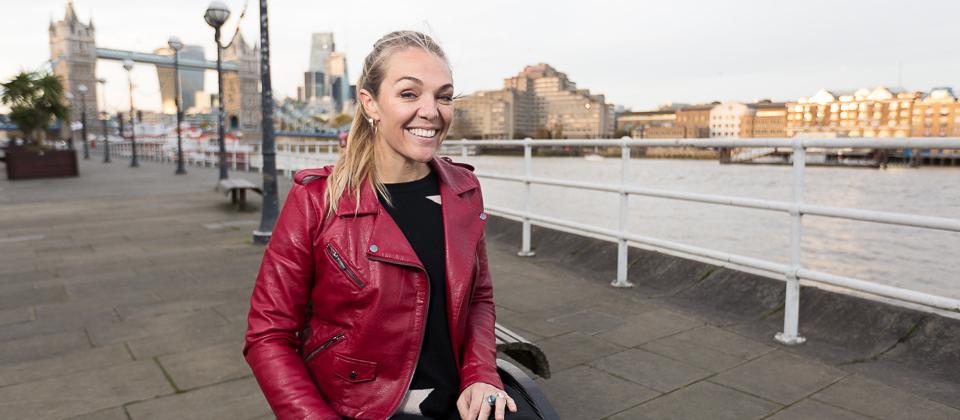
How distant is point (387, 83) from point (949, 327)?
2958 millimetres

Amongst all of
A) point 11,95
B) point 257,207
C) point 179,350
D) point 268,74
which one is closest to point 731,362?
point 179,350

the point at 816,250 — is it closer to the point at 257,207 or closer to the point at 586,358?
the point at 257,207

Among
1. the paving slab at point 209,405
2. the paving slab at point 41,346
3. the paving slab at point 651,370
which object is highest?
the paving slab at point 651,370

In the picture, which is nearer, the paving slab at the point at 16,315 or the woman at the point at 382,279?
the woman at the point at 382,279

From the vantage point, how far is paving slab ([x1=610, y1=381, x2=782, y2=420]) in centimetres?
250

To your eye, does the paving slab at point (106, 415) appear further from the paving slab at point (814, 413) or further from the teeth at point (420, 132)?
the paving slab at point (814, 413)

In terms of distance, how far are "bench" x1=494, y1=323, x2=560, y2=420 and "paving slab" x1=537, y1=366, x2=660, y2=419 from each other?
61cm

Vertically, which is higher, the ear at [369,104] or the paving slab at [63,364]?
the ear at [369,104]

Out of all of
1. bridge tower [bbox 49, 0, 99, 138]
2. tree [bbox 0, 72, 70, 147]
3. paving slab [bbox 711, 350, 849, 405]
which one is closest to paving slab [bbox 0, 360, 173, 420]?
paving slab [bbox 711, 350, 849, 405]

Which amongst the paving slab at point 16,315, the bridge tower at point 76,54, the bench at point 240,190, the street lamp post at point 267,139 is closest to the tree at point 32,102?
the bench at point 240,190

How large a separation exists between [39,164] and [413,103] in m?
19.9

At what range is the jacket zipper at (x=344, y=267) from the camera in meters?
1.39

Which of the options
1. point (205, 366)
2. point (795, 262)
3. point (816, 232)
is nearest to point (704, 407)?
point (795, 262)

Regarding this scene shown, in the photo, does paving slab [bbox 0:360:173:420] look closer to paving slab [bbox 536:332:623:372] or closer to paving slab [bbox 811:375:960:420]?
paving slab [bbox 536:332:623:372]
